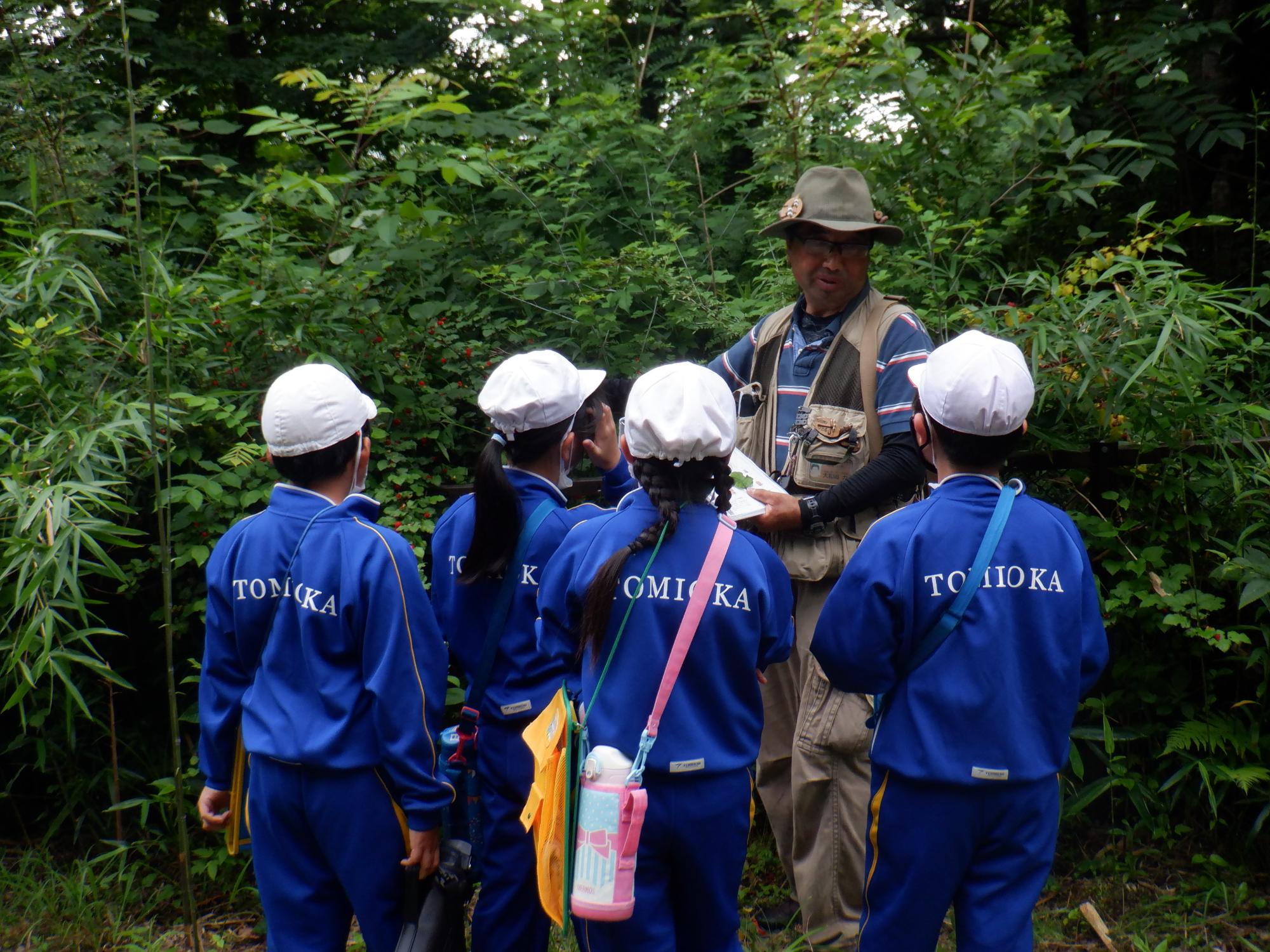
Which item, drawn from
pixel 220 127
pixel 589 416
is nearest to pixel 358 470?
pixel 589 416

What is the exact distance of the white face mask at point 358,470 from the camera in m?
2.82

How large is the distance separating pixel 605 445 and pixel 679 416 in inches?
33.3

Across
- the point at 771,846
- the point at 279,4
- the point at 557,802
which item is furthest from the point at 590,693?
the point at 279,4

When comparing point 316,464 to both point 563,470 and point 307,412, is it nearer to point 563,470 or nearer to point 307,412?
point 307,412

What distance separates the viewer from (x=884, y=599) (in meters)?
2.44

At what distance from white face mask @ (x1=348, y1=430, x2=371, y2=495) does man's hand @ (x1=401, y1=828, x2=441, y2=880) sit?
886 millimetres

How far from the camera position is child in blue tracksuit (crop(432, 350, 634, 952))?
9.22 ft

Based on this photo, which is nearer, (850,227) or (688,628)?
(688,628)

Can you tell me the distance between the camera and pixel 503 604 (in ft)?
9.20

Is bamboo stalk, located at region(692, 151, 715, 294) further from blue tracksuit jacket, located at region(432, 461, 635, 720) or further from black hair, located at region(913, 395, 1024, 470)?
black hair, located at region(913, 395, 1024, 470)

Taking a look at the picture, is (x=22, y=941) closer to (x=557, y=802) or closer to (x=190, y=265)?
(x=557, y=802)

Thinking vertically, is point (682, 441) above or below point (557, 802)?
above

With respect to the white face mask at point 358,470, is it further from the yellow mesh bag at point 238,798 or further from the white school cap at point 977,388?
the white school cap at point 977,388

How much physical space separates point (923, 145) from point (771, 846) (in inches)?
123
